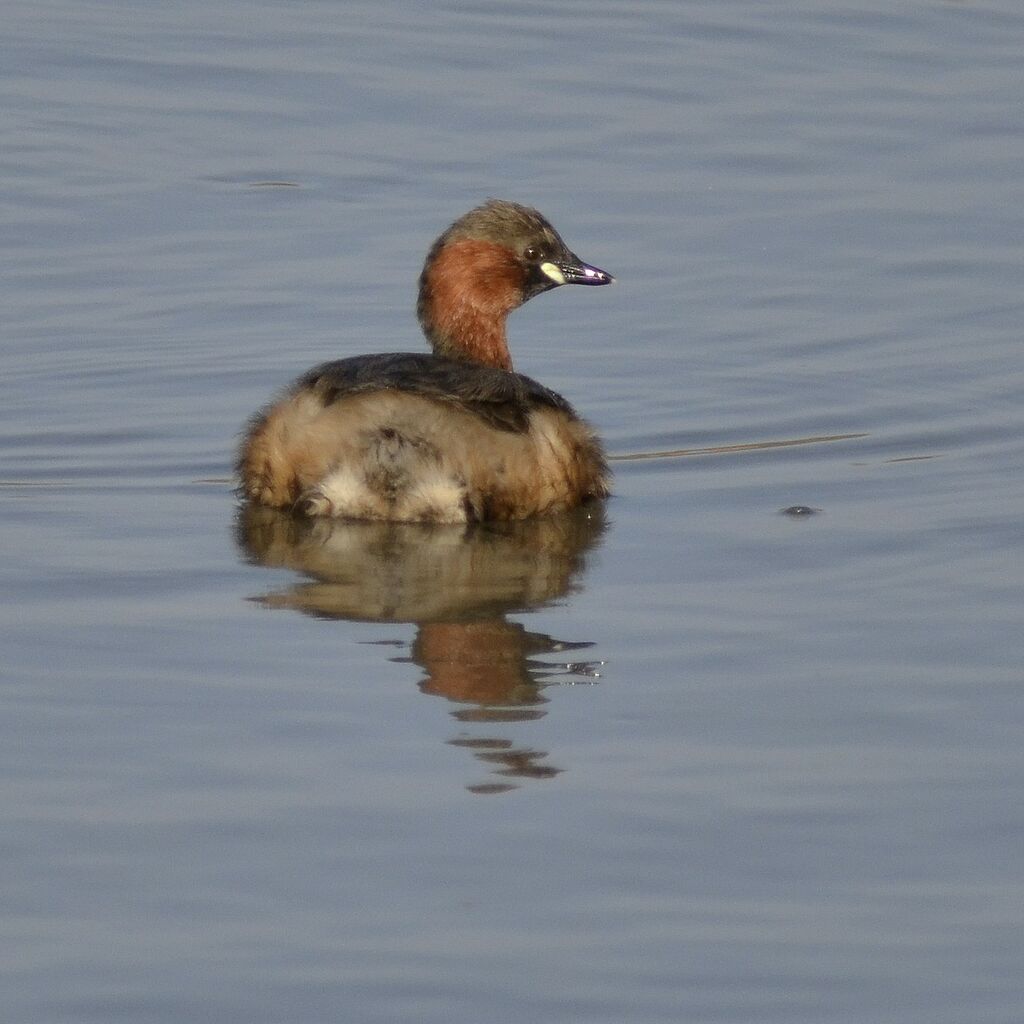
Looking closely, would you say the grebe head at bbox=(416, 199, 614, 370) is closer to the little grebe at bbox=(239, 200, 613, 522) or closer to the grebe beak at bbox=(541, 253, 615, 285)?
the grebe beak at bbox=(541, 253, 615, 285)

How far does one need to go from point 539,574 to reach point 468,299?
1661 mm

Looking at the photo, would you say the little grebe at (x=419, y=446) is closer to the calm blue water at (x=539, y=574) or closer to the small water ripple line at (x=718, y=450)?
the calm blue water at (x=539, y=574)

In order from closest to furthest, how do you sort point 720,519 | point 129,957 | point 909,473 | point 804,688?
point 129,957
point 804,688
point 720,519
point 909,473

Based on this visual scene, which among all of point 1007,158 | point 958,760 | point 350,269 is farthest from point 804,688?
point 1007,158

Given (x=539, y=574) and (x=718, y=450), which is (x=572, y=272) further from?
(x=539, y=574)

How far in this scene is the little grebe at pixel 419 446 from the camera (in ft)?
22.4

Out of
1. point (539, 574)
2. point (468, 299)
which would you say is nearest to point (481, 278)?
point (468, 299)

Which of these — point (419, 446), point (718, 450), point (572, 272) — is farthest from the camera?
point (572, 272)

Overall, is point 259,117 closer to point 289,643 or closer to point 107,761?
point 289,643

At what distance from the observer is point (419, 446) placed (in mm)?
6824

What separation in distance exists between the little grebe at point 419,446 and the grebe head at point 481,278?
0.82 metres

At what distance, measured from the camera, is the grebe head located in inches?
314

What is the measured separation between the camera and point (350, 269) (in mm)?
10203

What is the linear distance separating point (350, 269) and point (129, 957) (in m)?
6.35
